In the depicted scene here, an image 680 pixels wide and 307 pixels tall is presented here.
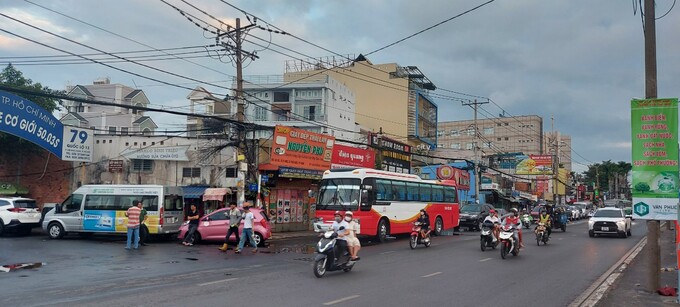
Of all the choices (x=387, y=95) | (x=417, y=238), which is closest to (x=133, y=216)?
(x=417, y=238)

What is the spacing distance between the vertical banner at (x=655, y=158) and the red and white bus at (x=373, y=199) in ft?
42.3

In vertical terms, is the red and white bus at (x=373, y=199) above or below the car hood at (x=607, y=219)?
above

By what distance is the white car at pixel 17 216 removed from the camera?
2312cm

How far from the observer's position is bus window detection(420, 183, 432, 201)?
27816mm

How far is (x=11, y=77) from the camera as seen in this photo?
36750mm

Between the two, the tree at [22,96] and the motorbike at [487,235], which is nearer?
the motorbike at [487,235]

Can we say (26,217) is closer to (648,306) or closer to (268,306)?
(268,306)

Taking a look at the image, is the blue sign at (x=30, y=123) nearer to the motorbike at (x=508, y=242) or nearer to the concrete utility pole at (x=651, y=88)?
the motorbike at (x=508, y=242)

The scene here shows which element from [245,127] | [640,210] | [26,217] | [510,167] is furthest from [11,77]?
[510,167]

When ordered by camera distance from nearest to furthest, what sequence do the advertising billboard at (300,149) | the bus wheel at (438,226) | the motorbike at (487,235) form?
the motorbike at (487,235)
the advertising billboard at (300,149)
the bus wheel at (438,226)

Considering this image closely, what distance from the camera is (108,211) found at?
22422 millimetres

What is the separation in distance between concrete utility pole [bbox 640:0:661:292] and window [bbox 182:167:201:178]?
24.5 metres

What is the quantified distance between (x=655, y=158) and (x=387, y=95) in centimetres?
Result: 5683

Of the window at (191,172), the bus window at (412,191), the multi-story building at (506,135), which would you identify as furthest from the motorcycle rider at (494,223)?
the multi-story building at (506,135)
